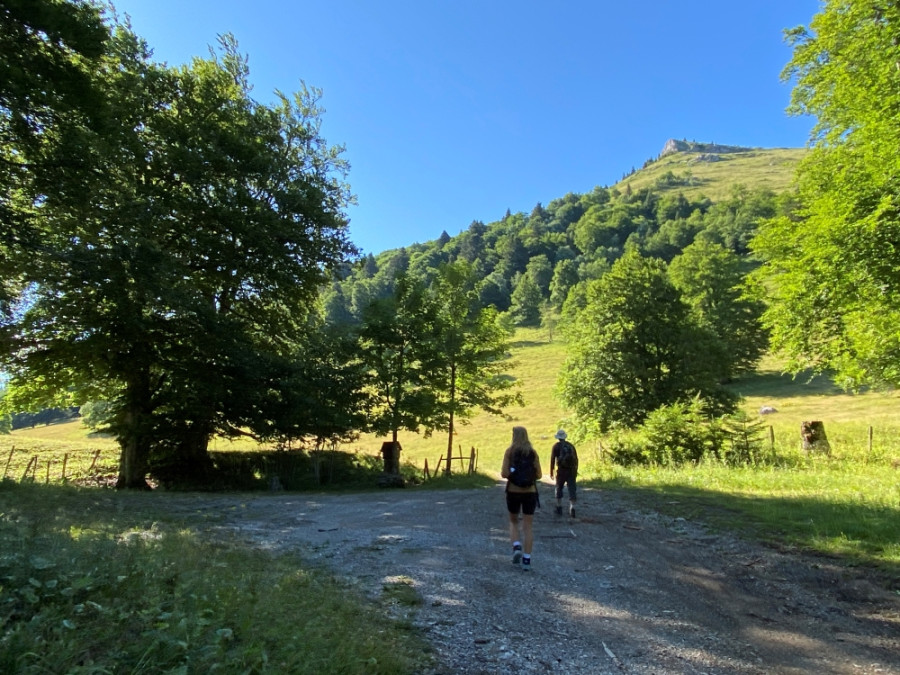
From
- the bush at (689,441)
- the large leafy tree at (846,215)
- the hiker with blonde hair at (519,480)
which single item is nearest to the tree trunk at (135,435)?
the hiker with blonde hair at (519,480)

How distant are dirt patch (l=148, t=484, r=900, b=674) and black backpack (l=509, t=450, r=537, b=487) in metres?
1.12

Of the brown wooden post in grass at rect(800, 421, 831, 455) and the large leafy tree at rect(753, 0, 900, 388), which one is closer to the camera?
the large leafy tree at rect(753, 0, 900, 388)

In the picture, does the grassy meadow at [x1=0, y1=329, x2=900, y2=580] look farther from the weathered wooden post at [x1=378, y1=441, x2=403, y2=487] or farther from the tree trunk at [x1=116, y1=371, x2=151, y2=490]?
the tree trunk at [x1=116, y1=371, x2=151, y2=490]

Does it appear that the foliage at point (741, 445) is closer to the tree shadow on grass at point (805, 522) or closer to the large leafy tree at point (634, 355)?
the large leafy tree at point (634, 355)

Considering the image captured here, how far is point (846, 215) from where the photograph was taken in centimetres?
1113

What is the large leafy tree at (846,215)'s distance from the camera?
36.1 feet

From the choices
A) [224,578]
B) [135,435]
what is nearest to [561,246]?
[135,435]

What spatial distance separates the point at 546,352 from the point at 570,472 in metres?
70.6

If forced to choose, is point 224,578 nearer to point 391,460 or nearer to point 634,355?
point 391,460

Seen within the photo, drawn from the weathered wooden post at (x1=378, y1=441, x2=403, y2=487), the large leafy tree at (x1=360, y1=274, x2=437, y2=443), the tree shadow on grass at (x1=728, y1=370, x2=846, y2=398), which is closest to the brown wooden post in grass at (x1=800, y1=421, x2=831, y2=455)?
the large leafy tree at (x1=360, y1=274, x2=437, y2=443)

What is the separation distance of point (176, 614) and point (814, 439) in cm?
2395

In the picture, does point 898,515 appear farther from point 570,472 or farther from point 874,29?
point 874,29

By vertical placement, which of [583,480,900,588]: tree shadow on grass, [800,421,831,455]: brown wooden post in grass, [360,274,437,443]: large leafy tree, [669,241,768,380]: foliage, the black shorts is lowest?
[583,480,900,588]: tree shadow on grass

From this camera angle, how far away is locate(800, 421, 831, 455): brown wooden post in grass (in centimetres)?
1988
